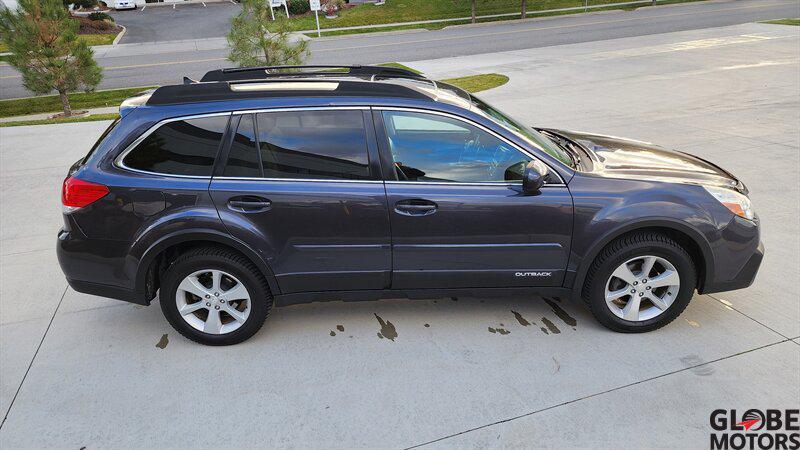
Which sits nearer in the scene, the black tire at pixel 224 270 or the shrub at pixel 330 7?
the black tire at pixel 224 270

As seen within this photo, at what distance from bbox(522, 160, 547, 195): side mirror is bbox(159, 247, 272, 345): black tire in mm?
1800

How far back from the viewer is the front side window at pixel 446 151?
3.68 m

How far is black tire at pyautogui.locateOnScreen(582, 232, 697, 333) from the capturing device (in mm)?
3652

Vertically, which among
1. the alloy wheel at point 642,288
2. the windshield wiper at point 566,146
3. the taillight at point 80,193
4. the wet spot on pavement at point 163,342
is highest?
the taillight at point 80,193

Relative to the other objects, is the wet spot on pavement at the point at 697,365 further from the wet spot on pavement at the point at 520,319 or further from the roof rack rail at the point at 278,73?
the roof rack rail at the point at 278,73

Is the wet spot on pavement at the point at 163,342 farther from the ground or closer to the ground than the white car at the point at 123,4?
closer to the ground

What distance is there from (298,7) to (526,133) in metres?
33.1

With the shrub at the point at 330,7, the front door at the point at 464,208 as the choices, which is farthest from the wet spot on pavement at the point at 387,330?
the shrub at the point at 330,7

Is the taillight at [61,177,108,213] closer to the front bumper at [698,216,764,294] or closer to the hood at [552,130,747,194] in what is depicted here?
the hood at [552,130,747,194]

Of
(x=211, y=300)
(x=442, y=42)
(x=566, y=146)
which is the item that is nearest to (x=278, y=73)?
(x=211, y=300)

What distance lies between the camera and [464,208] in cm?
362

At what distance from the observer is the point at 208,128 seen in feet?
12.0

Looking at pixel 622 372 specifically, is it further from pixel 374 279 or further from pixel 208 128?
pixel 208 128

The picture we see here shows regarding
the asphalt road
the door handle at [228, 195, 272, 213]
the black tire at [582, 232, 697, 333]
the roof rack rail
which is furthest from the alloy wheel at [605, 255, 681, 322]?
the asphalt road
